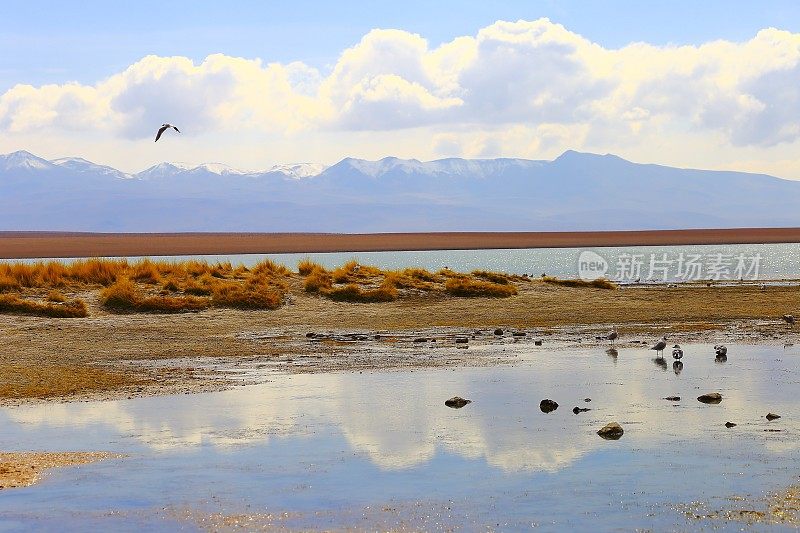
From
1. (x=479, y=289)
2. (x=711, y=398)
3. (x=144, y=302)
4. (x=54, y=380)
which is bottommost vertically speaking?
(x=54, y=380)

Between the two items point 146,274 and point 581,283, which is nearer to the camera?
point 146,274

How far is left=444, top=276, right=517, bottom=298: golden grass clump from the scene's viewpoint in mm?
32312

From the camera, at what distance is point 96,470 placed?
11.4 meters

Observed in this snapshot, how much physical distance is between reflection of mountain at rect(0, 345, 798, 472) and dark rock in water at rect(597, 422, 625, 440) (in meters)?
0.14

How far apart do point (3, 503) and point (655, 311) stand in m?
22.3

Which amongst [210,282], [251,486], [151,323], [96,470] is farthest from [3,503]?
[210,282]

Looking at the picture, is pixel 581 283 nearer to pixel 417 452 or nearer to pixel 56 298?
pixel 56 298

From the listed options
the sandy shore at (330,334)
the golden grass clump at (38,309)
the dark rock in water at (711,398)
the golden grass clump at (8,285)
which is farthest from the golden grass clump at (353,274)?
the dark rock in water at (711,398)

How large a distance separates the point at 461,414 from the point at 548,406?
1246 mm

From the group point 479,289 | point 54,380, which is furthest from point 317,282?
point 54,380

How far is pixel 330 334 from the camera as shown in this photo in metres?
25.1

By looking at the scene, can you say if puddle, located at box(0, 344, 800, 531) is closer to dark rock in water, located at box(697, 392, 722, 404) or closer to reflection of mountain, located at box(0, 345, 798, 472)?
reflection of mountain, located at box(0, 345, 798, 472)

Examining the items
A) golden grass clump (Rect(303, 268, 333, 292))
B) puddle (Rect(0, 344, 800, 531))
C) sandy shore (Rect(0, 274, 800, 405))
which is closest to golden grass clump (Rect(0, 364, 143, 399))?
sandy shore (Rect(0, 274, 800, 405))

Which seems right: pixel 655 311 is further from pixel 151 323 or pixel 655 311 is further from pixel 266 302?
pixel 151 323
